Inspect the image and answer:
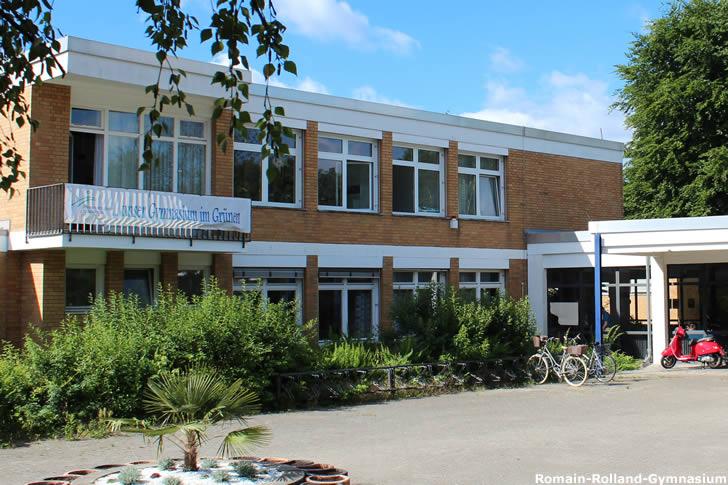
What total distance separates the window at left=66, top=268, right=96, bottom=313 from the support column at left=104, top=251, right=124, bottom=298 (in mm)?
302

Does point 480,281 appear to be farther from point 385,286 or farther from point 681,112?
point 681,112

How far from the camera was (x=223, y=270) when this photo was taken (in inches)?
755

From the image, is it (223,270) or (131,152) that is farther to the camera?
(223,270)

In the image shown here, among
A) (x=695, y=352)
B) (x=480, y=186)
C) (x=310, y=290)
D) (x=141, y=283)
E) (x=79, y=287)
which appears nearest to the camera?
(x=79, y=287)

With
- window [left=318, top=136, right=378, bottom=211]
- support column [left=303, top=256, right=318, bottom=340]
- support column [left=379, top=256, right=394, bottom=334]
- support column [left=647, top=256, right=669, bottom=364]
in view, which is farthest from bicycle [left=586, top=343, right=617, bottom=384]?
window [left=318, top=136, right=378, bottom=211]

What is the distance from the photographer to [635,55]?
35500mm

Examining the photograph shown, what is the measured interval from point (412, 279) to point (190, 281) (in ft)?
22.7

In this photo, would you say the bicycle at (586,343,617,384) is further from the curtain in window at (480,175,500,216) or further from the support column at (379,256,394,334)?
the curtain in window at (480,175,500,216)

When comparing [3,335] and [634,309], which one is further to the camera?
[634,309]

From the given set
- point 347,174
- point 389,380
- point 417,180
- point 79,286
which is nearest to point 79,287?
point 79,286

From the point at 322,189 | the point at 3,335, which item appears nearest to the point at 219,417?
the point at 3,335

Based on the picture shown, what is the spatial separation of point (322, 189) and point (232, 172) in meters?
2.89

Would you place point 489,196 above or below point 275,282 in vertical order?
above

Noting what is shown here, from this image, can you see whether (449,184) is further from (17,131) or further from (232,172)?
(17,131)
